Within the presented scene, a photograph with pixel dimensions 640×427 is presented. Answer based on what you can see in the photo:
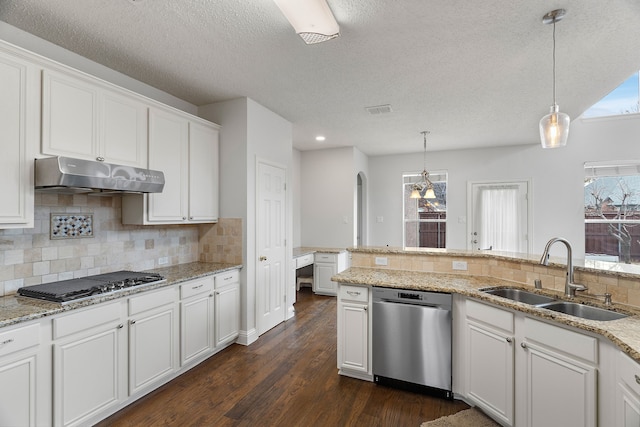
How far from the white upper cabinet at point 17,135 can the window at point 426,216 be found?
6080mm

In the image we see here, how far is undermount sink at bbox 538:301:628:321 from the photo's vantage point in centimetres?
184

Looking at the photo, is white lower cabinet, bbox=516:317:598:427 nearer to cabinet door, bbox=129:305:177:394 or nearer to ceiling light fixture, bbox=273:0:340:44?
ceiling light fixture, bbox=273:0:340:44

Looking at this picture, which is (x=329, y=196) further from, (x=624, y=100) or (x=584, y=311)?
(x=624, y=100)

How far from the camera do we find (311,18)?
188 centimetres

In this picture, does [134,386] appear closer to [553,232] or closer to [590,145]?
[553,232]

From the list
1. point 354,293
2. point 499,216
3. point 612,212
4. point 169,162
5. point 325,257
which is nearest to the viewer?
point 354,293

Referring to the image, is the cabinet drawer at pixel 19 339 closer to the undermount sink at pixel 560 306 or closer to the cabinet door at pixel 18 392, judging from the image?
the cabinet door at pixel 18 392

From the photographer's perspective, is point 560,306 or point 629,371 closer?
point 629,371

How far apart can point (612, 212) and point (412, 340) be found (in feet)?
17.0

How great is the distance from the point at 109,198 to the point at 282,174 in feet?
6.55

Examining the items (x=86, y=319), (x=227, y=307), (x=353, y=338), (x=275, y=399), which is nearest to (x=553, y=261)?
(x=353, y=338)

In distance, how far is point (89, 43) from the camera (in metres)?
2.41

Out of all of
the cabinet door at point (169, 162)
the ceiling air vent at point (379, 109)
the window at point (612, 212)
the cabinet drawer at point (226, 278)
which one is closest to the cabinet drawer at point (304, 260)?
the cabinet drawer at point (226, 278)

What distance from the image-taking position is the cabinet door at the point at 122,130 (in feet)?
8.05
